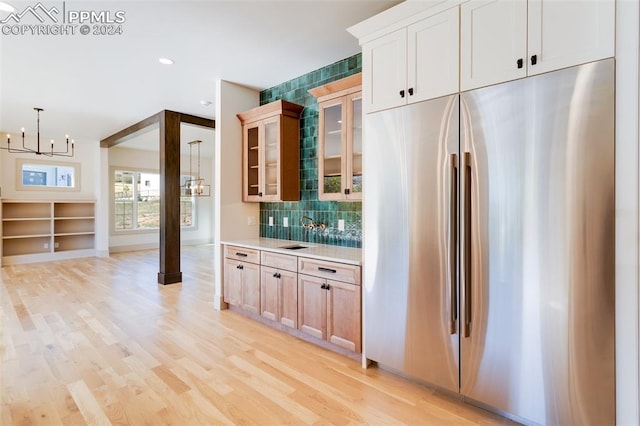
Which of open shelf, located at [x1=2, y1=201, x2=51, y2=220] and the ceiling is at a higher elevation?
the ceiling

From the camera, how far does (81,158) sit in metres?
8.04

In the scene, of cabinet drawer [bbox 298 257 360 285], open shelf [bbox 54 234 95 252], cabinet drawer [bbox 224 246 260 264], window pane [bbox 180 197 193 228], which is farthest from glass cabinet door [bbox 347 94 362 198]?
window pane [bbox 180 197 193 228]

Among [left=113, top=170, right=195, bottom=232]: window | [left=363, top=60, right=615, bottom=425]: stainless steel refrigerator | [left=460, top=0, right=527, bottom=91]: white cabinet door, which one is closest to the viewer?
[left=363, top=60, right=615, bottom=425]: stainless steel refrigerator

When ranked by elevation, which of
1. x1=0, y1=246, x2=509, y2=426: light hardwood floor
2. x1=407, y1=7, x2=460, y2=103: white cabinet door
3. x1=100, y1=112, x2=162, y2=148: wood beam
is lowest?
x1=0, y1=246, x2=509, y2=426: light hardwood floor

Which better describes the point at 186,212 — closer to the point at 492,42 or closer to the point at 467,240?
the point at 467,240

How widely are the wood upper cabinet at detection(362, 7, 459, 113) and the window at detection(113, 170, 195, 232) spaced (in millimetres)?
8525

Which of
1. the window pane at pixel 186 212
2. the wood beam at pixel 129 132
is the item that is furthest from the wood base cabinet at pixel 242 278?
the window pane at pixel 186 212

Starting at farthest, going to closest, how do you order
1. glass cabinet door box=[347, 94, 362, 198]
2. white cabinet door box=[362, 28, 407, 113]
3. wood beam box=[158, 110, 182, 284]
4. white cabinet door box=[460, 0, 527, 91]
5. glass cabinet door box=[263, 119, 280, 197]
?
1. wood beam box=[158, 110, 182, 284]
2. glass cabinet door box=[263, 119, 280, 197]
3. glass cabinet door box=[347, 94, 362, 198]
4. white cabinet door box=[362, 28, 407, 113]
5. white cabinet door box=[460, 0, 527, 91]

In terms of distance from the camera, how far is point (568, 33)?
1.66 meters

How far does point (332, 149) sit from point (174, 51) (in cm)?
Result: 189

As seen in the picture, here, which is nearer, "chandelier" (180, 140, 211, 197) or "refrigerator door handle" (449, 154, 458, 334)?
"refrigerator door handle" (449, 154, 458, 334)

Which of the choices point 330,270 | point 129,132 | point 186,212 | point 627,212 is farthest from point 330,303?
point 186,212

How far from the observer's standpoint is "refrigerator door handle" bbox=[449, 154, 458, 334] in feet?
6.70

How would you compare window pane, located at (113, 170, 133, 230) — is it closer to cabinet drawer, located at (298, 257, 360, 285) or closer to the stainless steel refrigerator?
cabinet drawer, located at (298, 257, 360, 285)
